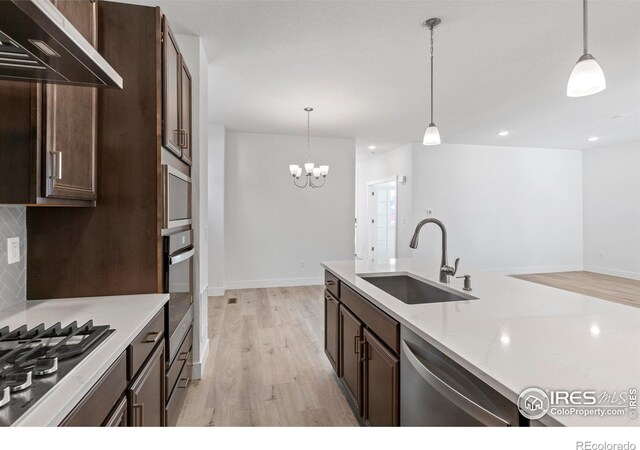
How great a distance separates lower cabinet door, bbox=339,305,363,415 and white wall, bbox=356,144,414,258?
14.4ft

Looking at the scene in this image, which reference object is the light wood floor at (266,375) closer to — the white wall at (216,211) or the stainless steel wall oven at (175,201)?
the white wall at (216,211)

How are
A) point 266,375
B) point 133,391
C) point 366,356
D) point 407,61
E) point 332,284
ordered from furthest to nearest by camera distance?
point 407,61 < point 266,375 < point 332,284 < point 366,356 < point 133,391

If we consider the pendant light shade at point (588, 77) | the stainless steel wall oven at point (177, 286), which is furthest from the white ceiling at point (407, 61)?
the stainless steel wall oven at point (177, 286)

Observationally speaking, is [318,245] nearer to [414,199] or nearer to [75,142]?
[414,199]

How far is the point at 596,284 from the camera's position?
19.2 ft

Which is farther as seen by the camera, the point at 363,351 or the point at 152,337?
the point at 363,351

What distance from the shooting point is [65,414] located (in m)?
0.79

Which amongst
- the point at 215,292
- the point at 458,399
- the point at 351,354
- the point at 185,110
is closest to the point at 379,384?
the point at 351,354

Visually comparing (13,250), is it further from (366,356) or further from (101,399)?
(366,356)

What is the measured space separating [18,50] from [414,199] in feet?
20.0

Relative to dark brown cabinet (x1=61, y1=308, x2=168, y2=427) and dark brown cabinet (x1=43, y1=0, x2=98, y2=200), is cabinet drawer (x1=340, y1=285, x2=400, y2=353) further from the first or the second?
dark brown cabinet (x1=43, y1=0, x2=98, y2=200)

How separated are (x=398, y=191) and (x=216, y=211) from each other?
3.70m

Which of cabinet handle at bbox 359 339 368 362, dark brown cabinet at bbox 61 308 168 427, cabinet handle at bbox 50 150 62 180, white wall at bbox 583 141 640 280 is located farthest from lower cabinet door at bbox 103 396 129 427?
white wall at bbox 583 141 640 280

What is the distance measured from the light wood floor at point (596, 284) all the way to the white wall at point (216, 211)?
5525 millimetres
